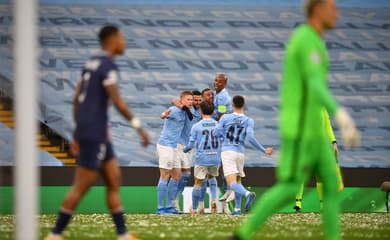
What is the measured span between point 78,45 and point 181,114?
8.81 meters

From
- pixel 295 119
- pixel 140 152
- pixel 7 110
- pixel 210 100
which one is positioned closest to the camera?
pixel 295 119

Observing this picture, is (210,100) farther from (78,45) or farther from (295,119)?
(295,119)

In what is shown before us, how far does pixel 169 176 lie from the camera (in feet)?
66.4

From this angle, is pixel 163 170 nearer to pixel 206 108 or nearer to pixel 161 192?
pixel 161 192

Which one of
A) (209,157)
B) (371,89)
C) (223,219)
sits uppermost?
(371,89)

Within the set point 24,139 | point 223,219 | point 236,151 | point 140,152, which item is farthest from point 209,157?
point 24,139

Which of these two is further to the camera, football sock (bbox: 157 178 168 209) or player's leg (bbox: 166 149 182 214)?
player's leg (bbox: 166 149 182 214)

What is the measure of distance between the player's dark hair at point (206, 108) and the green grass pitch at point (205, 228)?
286 cm

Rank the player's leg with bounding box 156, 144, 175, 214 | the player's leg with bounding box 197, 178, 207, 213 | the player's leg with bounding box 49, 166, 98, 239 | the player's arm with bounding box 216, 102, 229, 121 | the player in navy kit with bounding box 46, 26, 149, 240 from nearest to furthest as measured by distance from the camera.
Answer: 1. the player in navy kit with bounding box 46, 26, 149, 240
2. the player's leg with bounding box 49, 166, 98, 239
3. the player's leg with bounding box 156, 144, 175, 214
4. the player's leg with bounding box 197, 178, 207, 213
5. the player's arm with bounding box 216, 102, 229, 121

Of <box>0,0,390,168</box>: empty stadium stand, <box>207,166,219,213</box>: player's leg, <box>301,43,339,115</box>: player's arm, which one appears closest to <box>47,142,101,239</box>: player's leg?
<box>301,43,339,115</box>: player's arm

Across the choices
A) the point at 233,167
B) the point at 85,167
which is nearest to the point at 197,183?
the point at 233,167

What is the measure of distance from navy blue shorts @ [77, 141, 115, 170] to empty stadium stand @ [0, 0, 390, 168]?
1726 centimetres

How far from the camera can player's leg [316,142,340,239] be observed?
337 inches

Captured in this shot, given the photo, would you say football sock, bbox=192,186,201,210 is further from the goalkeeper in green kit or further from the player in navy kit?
the goalkeeper in green kit
